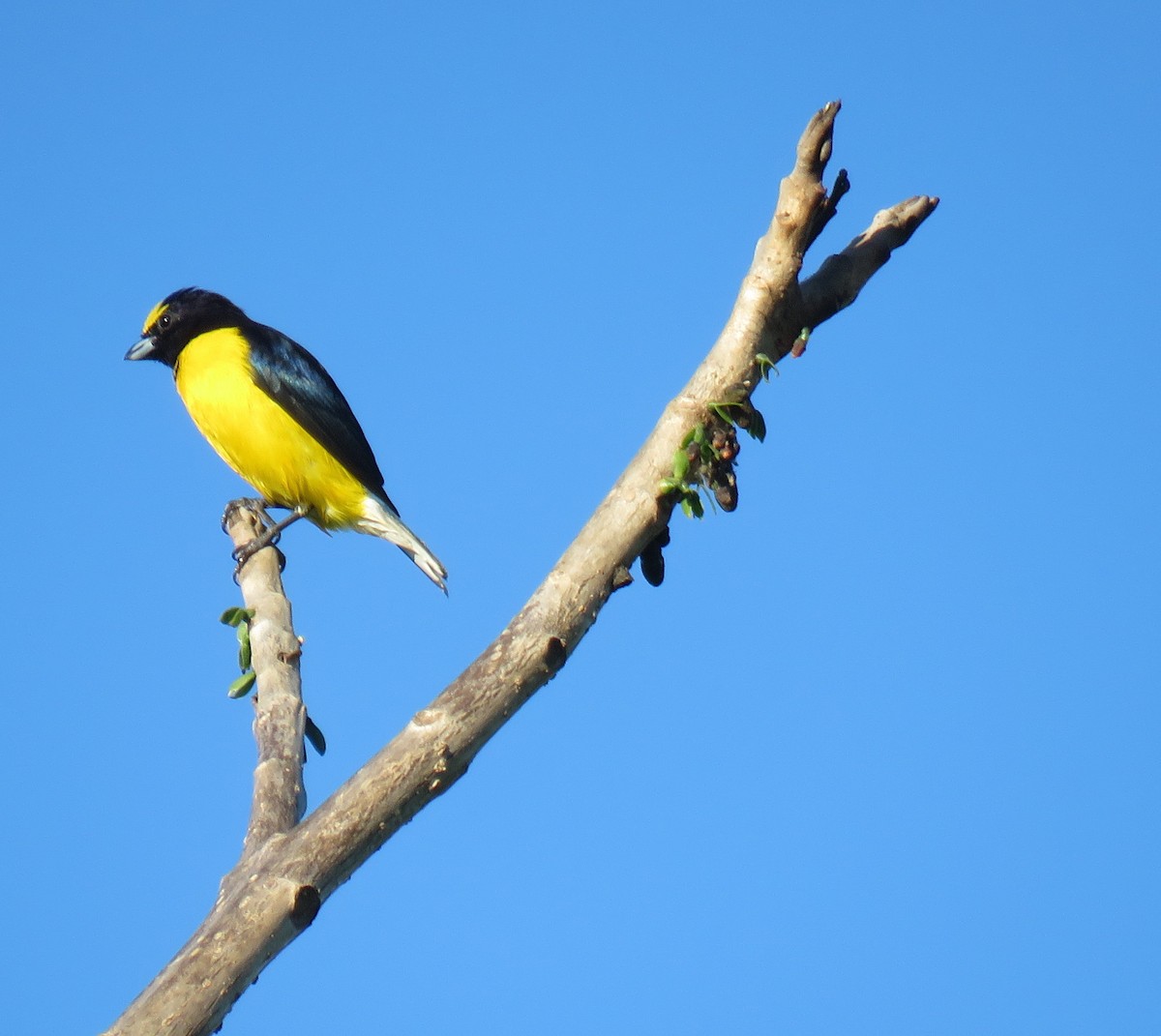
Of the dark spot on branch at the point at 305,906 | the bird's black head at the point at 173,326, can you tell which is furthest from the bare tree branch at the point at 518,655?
the bird's black head at the point at 173,326

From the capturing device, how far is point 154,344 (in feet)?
27.2

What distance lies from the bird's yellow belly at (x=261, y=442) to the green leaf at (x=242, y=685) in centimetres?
305

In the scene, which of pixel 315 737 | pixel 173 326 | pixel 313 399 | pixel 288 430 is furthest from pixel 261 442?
pixel 315 737

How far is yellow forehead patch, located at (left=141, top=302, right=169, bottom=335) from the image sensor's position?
8290 mm

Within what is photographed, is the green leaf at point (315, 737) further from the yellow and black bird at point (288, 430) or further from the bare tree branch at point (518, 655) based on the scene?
the yellow and black bird at point (288, 430)

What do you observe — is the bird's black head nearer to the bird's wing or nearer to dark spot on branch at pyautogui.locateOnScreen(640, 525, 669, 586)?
the bird's wing

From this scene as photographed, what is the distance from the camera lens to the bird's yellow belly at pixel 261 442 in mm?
7578

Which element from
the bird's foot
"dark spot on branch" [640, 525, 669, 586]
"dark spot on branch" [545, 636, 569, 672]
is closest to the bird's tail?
the bird's foot

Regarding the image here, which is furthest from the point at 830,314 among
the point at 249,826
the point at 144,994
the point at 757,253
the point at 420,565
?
the point at 420,565

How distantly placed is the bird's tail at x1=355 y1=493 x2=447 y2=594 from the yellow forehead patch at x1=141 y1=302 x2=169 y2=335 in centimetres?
180

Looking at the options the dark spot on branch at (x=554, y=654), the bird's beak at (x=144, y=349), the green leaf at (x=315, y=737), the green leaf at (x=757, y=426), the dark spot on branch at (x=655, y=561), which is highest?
the bird's beak at (x=144, y=349)

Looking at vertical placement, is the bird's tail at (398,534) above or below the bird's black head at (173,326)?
below

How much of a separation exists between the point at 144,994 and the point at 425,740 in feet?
2.76

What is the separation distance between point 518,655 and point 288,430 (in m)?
4.39
